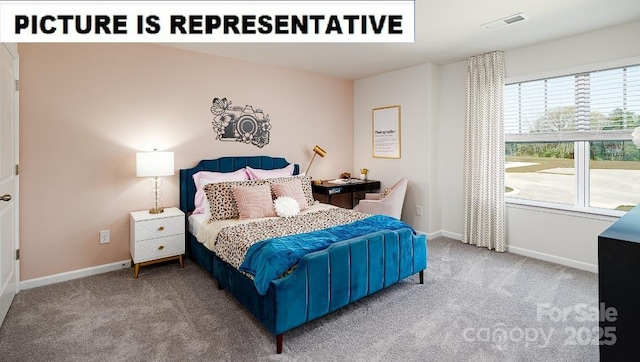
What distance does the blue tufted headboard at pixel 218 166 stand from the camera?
3.77 m

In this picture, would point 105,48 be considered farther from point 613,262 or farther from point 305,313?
point 613,262

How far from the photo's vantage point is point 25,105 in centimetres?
293

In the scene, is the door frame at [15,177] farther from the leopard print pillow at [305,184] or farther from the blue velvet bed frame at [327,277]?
the leopard print pillow at [305,184]

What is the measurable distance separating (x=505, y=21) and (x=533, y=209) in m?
2.08

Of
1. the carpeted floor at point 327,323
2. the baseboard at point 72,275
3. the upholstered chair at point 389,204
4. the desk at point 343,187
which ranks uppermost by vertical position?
the desk at point 343,187

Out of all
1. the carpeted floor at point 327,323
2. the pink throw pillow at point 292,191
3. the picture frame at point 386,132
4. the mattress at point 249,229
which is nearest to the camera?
the carpeted floor at point 327,323

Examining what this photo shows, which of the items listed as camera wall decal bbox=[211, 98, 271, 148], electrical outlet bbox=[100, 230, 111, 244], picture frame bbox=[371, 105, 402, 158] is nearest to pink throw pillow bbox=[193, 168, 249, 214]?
camera wall decal bbox=[211, 98, 271, 148]

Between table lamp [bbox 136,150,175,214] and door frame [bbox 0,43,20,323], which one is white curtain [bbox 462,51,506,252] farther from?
door frame [bbox 0,43,20,323]

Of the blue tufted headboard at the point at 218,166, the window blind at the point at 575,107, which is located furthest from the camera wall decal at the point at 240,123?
the window blind at the point at 575,107

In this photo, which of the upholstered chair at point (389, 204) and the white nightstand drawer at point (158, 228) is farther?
the upholstered chair at point (389, 204)

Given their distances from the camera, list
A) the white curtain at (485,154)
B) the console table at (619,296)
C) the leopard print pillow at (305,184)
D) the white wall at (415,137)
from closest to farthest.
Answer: the console table at (619,296)
the leopard print pillow at (305,184)
the white curtain at (485,154)
the white wall at (415,137)

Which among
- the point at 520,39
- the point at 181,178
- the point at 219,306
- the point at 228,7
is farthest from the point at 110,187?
the point at 520,39

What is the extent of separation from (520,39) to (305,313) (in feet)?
11.6

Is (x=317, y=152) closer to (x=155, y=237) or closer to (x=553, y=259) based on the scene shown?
(x=155, y=237)
